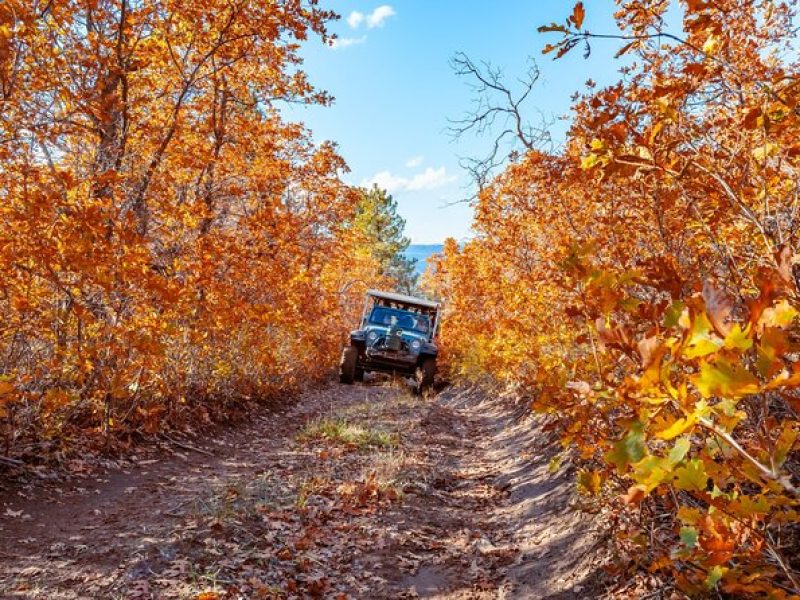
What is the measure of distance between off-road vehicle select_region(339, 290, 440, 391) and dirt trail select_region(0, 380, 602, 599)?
731 cm

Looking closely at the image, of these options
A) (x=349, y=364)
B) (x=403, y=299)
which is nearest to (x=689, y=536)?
(x=349, y=364)

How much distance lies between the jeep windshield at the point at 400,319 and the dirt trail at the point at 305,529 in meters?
9.33

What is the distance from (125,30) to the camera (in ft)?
20.9

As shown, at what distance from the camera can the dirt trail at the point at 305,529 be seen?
3.43 metres

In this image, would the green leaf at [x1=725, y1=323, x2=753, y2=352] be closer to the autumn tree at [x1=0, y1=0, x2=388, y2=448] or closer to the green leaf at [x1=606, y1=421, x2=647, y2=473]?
the green leaf at [x1=606, y1=421, x2=647, y2=473]

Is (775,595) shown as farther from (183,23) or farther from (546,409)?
(183,23)

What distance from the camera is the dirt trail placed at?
3.43 metres

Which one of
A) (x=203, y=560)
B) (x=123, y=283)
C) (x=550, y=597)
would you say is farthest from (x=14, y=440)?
(x=550, y=597)

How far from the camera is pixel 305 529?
4336 millimetres

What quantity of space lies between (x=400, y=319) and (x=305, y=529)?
1251 cm

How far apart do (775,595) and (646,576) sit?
126 cm

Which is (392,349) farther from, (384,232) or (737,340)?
(384,232)

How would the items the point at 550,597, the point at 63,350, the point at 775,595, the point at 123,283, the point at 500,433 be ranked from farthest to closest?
the point at 500,433 < the point at 123,283 < the point at 63,350 < the point at 550,597 < the point at 775,595

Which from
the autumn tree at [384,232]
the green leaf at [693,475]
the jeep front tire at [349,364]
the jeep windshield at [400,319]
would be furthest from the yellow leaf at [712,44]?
the autumn tree at [384,232]
